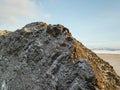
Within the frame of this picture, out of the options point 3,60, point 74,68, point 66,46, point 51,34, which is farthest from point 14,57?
point 74,68

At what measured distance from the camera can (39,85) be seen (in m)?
5.04

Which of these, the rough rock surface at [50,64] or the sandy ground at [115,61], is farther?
the sandy ground at [115,61]

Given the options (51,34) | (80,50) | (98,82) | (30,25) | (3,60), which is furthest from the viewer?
(30,25)

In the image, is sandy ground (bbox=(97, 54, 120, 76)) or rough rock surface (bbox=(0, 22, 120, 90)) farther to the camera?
sandy ground (bbox=(97, 54, 120, 76))

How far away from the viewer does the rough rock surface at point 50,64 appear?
187 inches

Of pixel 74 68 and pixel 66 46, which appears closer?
pixel 74 68

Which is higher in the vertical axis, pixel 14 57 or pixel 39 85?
pixel 14 57

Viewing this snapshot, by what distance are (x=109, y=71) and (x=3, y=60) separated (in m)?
2.61

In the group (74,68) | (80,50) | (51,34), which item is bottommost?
(74,68)

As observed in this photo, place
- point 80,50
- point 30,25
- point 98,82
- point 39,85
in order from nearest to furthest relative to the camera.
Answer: point 98,82 < point 39,85 < point 80,50 < point 30,25

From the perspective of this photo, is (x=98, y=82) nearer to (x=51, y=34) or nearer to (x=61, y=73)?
(x=61, y=73)

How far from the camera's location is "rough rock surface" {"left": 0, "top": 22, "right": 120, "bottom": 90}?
474cm

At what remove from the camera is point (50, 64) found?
5211 millimetres

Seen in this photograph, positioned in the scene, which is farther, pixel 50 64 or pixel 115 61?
pixel 115 61
